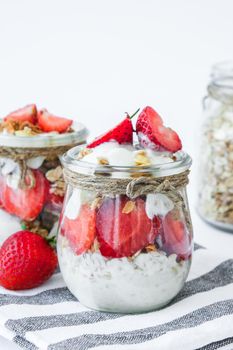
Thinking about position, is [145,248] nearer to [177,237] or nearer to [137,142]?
[177,237]

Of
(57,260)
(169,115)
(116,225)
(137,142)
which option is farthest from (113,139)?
(169,115)

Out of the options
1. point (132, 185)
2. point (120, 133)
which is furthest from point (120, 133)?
point (132, 185)

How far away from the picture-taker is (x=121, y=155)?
141cm

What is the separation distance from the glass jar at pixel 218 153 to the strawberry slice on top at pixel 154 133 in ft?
1.70

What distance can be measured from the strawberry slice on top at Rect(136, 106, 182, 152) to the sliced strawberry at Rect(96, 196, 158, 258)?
0.11 m

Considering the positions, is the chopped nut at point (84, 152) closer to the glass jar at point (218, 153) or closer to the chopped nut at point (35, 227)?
the chopped nut at point (35, 227)

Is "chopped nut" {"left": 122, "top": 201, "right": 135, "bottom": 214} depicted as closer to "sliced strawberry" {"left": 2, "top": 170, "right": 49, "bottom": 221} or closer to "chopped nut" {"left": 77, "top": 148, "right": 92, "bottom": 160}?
"chopped nut" {"left": 77, "top": 148, "right": 92, "bottom": 160}

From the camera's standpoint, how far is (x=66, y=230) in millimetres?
1467

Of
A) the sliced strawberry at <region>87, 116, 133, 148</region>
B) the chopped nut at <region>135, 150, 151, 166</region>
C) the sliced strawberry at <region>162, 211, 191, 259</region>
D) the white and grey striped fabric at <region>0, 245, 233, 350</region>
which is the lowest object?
the white and grey striped fabric at <region>0, 245, 233, 350</region>

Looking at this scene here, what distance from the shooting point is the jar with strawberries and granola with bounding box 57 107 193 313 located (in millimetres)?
1393

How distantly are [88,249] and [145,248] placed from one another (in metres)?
0.10

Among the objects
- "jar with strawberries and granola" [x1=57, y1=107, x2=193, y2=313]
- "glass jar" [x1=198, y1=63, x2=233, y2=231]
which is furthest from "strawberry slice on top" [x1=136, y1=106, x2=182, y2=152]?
"glass jar" [x1=198, y1=63, x2=233, y2=231]

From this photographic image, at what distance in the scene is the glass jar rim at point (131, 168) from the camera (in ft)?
4.56

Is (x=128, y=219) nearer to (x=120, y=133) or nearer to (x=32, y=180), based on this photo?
(x=120, y=133)
